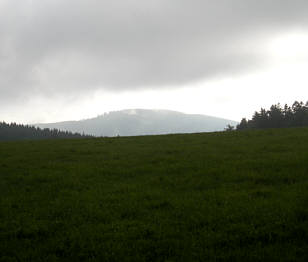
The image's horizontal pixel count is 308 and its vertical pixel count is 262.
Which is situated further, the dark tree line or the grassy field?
the dark tree line

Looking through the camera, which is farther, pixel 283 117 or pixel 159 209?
pixel 283 117

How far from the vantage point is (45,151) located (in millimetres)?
27578

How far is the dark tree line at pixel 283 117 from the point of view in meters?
101

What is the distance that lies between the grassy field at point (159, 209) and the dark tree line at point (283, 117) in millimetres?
86783

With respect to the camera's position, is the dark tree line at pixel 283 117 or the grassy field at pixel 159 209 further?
the dark tree line at pixel 283 117

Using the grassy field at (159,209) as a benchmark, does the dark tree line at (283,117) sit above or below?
above

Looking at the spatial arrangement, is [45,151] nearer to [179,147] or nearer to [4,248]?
[179,147]

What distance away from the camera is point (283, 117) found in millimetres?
106125

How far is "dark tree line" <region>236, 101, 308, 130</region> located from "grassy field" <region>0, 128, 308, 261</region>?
8678 cm

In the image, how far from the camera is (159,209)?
472 inches

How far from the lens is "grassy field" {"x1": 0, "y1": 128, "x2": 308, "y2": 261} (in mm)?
8922

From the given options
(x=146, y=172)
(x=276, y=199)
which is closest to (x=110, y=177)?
(x=146, y=172)

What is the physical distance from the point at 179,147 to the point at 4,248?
18784 mm

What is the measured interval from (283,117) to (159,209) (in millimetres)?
104057
